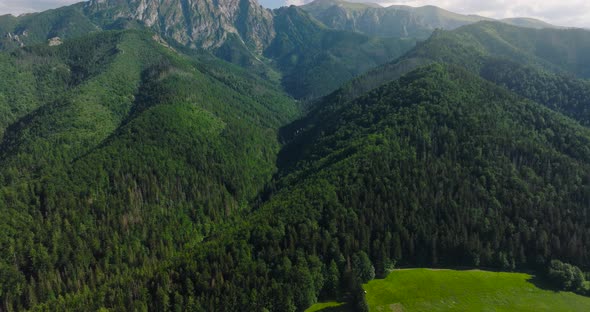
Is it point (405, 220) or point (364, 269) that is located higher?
point (405, 220)

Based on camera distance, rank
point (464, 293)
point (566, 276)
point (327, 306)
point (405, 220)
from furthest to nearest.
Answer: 1. point (405, 220)
2. point (566, 276)
3. point (464, 293)
4. point (327, 306)

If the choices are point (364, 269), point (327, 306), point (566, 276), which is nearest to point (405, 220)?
point (364, 269)

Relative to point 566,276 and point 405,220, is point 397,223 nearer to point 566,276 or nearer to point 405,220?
point 405,220

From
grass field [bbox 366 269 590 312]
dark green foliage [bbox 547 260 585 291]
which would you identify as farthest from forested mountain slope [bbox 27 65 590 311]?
dark green foliage [bbox 547 260 585 291]

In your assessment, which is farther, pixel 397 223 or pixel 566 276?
pixel 397 223

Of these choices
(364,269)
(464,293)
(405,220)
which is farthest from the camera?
(405,220)

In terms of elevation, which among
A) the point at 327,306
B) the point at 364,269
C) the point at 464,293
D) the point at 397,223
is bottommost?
the point at 327,306

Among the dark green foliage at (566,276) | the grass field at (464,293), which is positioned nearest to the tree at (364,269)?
the grass field at (464,293)

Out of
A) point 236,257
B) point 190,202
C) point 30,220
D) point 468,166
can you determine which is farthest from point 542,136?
point 30,220
